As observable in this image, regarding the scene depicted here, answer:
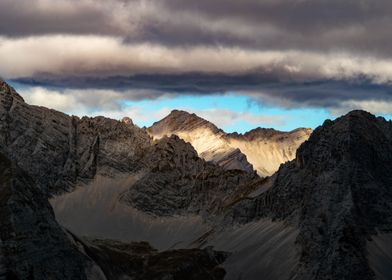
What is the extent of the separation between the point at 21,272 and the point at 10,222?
14503 millimetres

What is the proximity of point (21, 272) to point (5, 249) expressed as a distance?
640 cm

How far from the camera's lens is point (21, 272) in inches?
7470

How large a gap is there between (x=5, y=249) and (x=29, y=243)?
33.3 ft

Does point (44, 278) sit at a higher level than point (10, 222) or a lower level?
lower

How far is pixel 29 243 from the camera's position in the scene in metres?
200

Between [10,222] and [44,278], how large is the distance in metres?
15.6

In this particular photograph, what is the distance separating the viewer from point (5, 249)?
7495 inches

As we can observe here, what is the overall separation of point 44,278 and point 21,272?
428 inches

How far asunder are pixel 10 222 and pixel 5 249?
9946mm

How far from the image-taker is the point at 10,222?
198750mm

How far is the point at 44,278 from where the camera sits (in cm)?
19962
